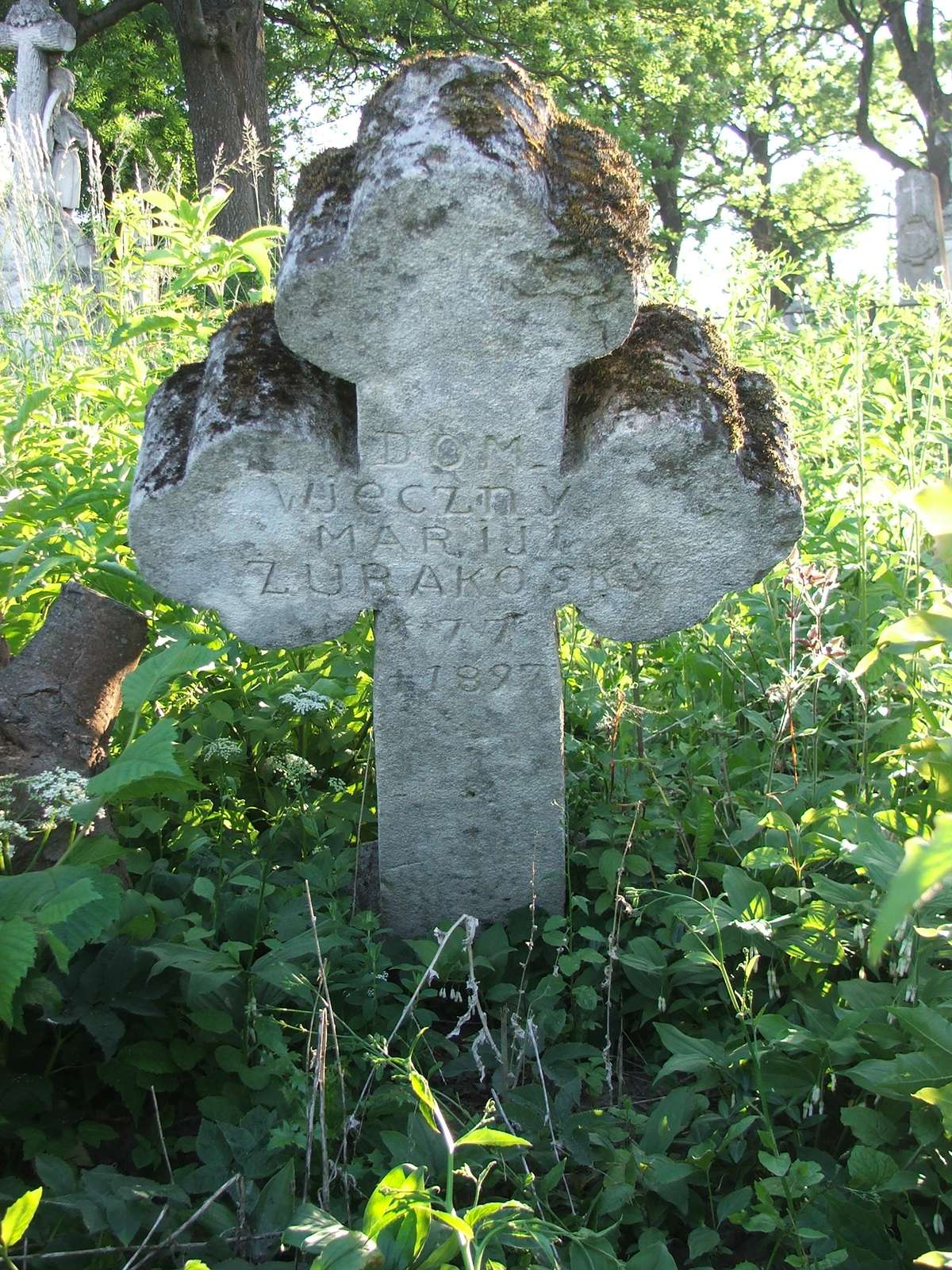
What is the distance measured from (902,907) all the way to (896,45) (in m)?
28.1

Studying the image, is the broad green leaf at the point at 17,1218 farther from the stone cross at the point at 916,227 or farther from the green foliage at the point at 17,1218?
the stone cross at the point at 916,227

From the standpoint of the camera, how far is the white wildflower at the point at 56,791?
1.92 meters

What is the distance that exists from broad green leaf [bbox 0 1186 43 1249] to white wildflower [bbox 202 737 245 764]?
1.32 meters

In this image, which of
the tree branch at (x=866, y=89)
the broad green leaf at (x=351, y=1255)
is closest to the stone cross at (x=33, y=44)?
the broad green leaf at (x=351, y=1255)

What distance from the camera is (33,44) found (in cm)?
1011

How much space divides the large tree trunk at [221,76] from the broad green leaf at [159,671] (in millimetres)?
9490

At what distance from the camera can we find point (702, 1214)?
183cm

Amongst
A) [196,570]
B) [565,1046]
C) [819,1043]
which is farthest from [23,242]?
[819,1043]

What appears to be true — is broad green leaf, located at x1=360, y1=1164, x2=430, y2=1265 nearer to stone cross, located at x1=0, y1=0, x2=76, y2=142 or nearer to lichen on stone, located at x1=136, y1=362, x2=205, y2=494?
lichen on stone, located at x1=136, y1=362, x2=205, y2=494

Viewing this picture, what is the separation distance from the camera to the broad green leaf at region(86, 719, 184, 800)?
1.75m

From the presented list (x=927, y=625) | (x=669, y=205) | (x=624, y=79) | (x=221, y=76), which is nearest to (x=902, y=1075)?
→ (x=927, y=625)

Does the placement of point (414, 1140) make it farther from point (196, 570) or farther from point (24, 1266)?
point (196, 570)

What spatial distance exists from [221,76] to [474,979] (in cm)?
1104

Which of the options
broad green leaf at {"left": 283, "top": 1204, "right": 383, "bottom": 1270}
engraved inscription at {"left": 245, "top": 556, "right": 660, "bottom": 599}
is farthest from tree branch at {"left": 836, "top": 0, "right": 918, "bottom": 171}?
broad green leaf at {"left": 283, "top": 1204, "right": 383, "bottom": 1270}
